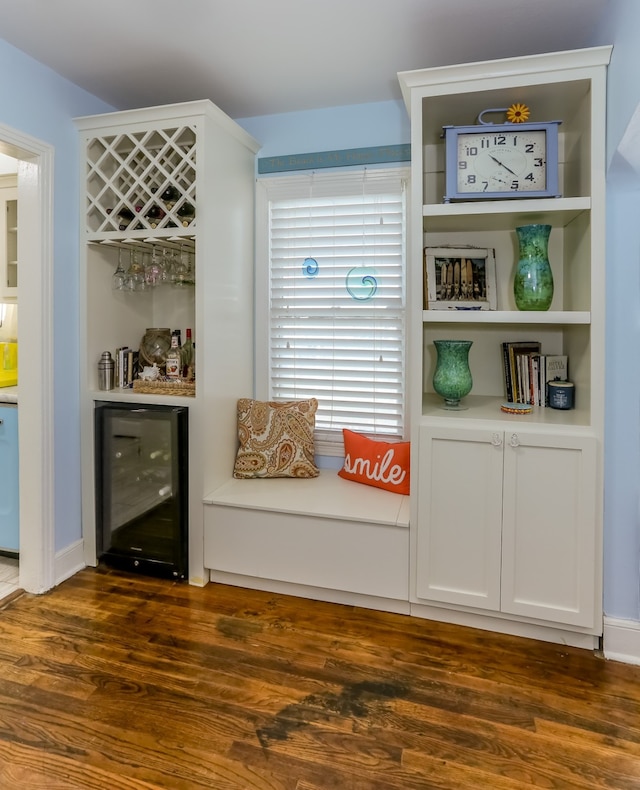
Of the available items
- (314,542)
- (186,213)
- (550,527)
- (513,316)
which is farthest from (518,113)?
(314,542)

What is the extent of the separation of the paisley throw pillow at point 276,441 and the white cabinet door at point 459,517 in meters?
0.81

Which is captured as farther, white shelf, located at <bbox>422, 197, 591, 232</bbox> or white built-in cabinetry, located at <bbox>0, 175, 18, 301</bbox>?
white built-in cabinetry, located at <bbox>0, 175, 18, 301</bbox>

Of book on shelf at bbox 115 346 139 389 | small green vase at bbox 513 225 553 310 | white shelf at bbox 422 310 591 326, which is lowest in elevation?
book on shelf at bbox 115 346 139 389

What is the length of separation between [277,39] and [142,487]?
222 centimetres

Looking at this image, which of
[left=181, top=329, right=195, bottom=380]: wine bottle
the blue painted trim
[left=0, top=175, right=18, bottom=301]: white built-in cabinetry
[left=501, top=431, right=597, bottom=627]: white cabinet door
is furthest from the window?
[left=0, top=175, right=18, bottom=301]: white built-in cabinetry

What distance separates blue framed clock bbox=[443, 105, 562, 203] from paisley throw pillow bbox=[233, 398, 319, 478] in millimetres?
1369

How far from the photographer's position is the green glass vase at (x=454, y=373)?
2.41 metres

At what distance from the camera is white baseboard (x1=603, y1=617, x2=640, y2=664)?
206 centimetres

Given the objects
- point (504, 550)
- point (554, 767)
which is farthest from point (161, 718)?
point (504, 550)

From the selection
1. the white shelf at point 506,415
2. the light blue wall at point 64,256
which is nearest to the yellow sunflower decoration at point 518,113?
the white shelf at point 506,415

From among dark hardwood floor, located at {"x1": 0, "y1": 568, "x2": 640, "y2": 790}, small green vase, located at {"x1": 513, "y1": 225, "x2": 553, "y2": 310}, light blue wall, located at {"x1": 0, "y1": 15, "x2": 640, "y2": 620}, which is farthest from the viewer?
small green vase, located at {"x1": 513, "y1": 225, "x2": 553, "y2": 310}

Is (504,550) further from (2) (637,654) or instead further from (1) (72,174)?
(1) (72,174)

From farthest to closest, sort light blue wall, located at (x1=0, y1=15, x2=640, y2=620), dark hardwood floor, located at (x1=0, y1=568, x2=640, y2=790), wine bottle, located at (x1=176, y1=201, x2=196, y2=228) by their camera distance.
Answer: wine bottle, located at (x1=176, y1=201, x2=196, y2=228) < light blue wall, located at (x1=0, y1=15, x2=640, y2=620) < dark hardwood floor, located at (x1=0, y1=568, x2=640, y2=790)

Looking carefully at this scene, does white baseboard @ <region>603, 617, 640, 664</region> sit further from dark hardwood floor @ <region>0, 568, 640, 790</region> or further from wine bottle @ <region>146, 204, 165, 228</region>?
wine bottle @ <region>146, 204, 165, 228</region>
